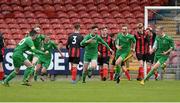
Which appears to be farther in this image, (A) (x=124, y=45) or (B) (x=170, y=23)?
(B) (x=170, y=23)

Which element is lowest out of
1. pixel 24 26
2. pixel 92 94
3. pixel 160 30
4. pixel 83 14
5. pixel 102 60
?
pixel 92 94

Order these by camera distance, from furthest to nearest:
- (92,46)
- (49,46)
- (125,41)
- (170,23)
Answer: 1. (170,23)
2. (49,46)
3. (125,41)
4. (92,46)

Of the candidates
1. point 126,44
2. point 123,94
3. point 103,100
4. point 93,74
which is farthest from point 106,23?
point 103,100

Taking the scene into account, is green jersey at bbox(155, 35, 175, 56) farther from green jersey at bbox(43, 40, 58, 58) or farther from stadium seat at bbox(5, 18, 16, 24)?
stadium seat at bbox(5, 18, 16, 24)

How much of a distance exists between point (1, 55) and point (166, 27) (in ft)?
22.7

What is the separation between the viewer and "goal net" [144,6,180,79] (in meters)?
27.2

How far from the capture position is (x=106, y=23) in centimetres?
3125

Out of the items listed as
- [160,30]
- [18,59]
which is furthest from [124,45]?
[18,59]

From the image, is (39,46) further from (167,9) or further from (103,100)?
(103,100)

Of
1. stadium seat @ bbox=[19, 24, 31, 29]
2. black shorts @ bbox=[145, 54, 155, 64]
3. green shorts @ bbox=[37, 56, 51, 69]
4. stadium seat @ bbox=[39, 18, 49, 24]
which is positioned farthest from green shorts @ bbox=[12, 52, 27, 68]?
stadium seat @ bbox=[39, 18, 49, 24]

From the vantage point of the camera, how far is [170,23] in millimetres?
27578

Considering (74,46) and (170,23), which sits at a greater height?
(170,23)

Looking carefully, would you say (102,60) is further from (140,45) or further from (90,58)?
(90,58)

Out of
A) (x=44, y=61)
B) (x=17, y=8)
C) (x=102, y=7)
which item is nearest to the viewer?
(x=44, y=61)
